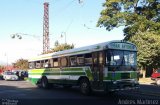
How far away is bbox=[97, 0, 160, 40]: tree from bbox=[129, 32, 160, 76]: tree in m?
3.19

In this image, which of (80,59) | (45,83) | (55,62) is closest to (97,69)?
(80,59)

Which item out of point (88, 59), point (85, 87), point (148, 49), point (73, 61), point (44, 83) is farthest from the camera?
point (148, 49)

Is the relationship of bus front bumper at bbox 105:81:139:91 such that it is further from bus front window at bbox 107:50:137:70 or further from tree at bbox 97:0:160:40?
tree at bbox 97:0:160:40

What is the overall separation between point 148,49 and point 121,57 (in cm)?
2499

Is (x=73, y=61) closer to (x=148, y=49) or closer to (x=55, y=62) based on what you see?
(x=55, y=62)

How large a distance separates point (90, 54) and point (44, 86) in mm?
7637

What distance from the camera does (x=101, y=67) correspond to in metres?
19.8

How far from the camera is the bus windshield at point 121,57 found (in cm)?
1944

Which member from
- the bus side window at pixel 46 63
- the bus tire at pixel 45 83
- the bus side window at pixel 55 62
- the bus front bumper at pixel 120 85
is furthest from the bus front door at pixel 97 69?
the bus tire at pixel 45 83

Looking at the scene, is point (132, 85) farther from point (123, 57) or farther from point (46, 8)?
point (46, 8)

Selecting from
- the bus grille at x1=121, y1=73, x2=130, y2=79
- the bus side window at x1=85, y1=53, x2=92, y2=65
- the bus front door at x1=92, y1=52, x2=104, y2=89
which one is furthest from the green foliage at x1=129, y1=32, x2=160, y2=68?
the bus grille at x1=121, y1=73, x2=130, y2=79

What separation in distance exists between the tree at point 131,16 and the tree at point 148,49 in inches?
126

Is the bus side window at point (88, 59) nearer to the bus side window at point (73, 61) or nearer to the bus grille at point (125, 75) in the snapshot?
the bus side window at point (73, 61)

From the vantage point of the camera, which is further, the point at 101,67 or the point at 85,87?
the point at 85,87
